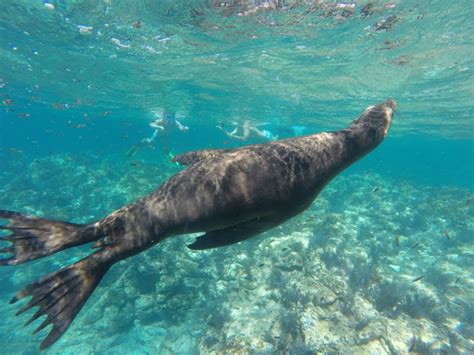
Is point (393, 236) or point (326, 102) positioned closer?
point (393, 236)

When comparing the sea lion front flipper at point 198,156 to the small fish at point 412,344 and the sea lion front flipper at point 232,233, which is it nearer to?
the sea lion front flipper at point 232,233

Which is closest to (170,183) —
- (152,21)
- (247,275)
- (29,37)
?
(247,275)

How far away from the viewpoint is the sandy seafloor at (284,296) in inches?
356

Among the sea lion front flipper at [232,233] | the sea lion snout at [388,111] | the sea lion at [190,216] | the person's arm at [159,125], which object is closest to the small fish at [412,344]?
the sea lion snout at [388,111]

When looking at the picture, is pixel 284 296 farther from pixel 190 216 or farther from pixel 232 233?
pixel 190 216

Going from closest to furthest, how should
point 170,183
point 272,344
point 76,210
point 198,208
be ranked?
point 198,208 → point 170,183 → point 272,344 → point 76,210

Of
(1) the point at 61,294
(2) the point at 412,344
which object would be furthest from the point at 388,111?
(2) the point at 412,344

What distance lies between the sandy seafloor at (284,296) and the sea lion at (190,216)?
22.0 feet

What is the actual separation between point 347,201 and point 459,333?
13609 millimetres

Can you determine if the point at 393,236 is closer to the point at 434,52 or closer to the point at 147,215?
the point at 434,52

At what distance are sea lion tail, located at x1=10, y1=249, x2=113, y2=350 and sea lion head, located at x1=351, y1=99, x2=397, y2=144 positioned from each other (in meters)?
3.43

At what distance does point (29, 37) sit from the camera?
18.3 metres

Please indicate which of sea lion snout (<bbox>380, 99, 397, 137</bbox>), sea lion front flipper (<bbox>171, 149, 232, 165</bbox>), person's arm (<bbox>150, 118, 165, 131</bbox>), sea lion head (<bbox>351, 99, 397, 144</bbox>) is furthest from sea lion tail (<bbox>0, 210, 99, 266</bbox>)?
person's arm (<bbox>150, 118, 165, 131</bbox>)

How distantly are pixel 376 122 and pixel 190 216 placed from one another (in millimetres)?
2752
